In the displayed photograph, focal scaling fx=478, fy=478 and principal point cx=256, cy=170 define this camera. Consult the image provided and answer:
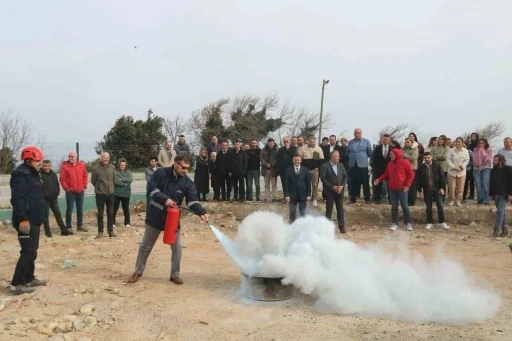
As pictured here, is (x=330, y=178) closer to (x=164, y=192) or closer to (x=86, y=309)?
(x=164, y=192)

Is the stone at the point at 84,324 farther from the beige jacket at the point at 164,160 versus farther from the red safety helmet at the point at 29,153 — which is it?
the beige jacket at the point at 164,160

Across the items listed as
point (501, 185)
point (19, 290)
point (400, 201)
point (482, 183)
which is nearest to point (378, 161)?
point (400, 201)

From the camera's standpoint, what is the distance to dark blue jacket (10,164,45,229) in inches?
254

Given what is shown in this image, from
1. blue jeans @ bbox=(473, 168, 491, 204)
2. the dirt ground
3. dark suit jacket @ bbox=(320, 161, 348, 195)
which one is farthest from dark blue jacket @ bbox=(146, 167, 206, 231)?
blue jeans @ bbox=(473, 168, 491, 204)

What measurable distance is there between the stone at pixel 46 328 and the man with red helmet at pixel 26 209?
1.54 m

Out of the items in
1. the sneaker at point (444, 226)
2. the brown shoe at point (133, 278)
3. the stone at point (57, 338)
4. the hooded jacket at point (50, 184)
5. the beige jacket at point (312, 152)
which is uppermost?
the beige jacket at point (312, 152)

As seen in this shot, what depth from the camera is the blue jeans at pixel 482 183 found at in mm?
12633

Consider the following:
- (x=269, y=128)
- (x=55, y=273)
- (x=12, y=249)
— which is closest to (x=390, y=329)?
(x=55, y=273)

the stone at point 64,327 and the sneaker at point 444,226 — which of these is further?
the sneaker at point 444,226

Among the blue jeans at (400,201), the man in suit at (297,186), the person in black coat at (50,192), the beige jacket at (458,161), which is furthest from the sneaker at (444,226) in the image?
the person in black coat at (50,192)

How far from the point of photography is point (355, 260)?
20.9 feet

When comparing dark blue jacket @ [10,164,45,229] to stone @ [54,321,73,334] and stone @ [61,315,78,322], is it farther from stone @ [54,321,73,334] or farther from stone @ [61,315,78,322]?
stone @ [54,321,73,334]

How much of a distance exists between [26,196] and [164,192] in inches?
73.1

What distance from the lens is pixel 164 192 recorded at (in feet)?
23.1
